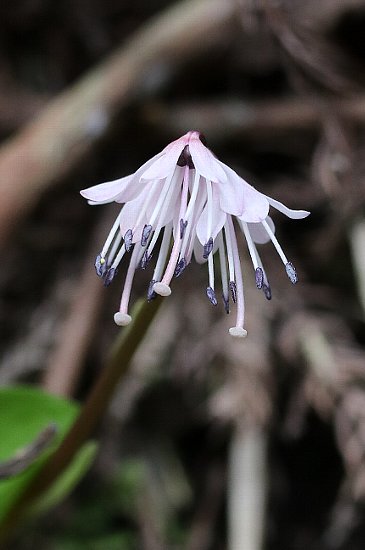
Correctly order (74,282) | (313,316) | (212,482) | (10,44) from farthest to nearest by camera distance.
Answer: (10,44), (74,282), (212,482), (313,316)

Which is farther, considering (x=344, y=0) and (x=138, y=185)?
(x=344, y=0)

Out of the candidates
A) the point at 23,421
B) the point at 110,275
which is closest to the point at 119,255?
the point at 110,275

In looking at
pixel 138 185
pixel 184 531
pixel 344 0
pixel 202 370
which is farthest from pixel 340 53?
pixel 184 531

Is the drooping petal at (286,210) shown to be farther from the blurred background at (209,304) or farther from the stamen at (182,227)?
the blurred background at (209,304)

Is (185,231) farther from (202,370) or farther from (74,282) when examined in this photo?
(74,282)

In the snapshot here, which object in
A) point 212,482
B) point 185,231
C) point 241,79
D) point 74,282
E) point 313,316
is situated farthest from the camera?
point 241,79

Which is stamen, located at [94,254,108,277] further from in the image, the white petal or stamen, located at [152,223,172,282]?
the white petal
